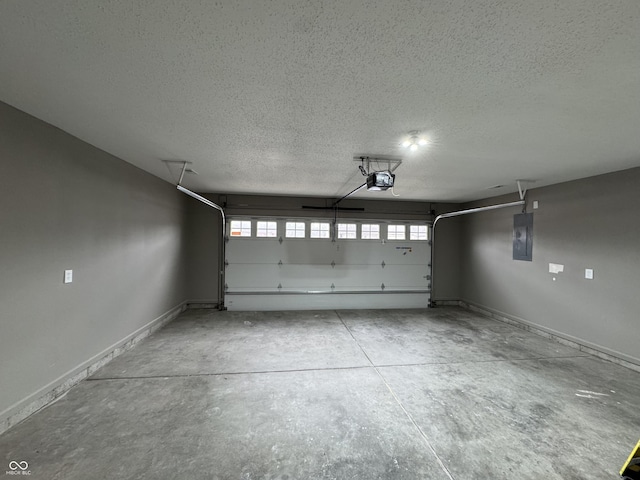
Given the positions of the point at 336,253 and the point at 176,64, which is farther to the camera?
the point at 336,253

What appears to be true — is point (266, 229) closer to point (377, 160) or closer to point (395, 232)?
point (395, 232)

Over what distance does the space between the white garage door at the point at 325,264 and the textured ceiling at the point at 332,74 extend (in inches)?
116

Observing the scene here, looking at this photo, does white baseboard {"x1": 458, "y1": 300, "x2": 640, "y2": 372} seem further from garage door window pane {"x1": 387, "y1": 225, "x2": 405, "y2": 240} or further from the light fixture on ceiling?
the light fixture on ceiling

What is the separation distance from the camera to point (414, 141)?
2273 millimetres

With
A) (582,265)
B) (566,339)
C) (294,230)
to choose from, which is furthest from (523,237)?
(294,230)

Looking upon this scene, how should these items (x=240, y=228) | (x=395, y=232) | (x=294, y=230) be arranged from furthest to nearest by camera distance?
(x=395, y=232) < (x=294, y=230) < (x=240, y=228)

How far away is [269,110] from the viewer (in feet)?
5.86

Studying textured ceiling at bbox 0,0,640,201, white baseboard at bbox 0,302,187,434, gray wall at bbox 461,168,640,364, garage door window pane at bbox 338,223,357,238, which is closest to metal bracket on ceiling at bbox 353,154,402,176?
textured ceiling at bbox 0,0,640,201

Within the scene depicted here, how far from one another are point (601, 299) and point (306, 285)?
455cm

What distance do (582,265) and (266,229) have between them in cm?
521

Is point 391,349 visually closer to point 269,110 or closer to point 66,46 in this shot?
point 269,110

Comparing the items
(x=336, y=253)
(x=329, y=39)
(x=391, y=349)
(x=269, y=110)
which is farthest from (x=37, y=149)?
(x=336, y=253)

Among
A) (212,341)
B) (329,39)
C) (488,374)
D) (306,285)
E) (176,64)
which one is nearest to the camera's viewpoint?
(329,39)

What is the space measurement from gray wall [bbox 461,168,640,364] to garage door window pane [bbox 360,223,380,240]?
2322 millimetres
